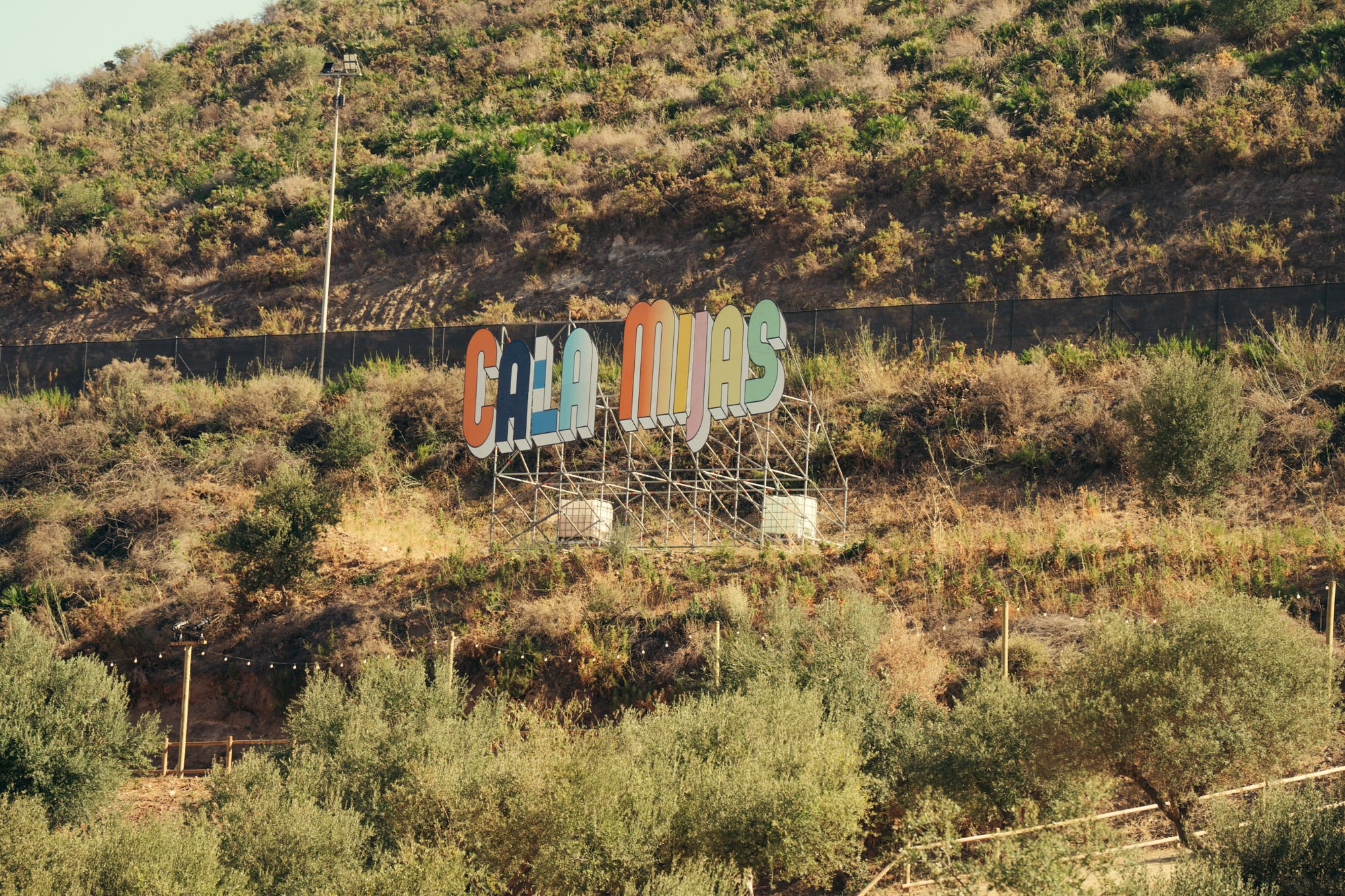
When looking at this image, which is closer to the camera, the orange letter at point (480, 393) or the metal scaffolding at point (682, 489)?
the orange letter at point (480, 393)

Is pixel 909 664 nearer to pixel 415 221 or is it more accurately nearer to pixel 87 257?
pixel 415 221

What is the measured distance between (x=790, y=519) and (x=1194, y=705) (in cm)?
1161

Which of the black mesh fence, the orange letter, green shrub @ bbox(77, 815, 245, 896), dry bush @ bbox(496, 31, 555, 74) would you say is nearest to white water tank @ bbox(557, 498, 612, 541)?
the orange letter

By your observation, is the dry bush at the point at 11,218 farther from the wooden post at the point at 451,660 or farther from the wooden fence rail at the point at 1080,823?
the wooden fence rail at the point at 1080,823

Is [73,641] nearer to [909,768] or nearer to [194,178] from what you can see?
[909,768]

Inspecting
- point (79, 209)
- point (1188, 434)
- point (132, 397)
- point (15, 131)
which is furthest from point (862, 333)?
point (15, 131)

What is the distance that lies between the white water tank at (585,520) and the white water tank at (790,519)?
3224 millimetres

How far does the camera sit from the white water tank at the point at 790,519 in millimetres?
25812

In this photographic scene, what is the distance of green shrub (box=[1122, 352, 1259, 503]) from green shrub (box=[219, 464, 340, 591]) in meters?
16.3

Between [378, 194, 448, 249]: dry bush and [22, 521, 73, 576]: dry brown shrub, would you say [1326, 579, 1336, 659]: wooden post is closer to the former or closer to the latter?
[22, 521, 73, 576]: dry brown shrub

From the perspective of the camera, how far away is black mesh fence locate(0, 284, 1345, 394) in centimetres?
2794

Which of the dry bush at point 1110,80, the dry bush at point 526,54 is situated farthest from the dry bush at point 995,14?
the dry bush at point 526,54

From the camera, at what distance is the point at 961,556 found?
2419 cm

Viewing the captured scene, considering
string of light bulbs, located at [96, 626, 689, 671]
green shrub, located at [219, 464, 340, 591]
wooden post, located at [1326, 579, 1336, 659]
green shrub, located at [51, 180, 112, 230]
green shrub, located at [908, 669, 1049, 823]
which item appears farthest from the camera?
green shrub, located at [51, 180, 112, 230]
